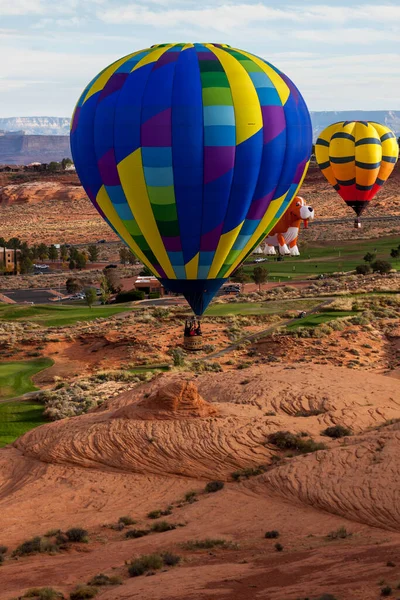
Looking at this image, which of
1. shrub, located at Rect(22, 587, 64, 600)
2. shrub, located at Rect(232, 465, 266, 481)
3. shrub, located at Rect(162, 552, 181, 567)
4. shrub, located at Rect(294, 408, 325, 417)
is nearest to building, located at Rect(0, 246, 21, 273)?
shrub, located at Rect(294, 408, 325, 417)

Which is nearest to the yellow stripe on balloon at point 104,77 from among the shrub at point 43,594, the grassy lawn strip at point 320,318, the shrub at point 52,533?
the shrub at point 52,533

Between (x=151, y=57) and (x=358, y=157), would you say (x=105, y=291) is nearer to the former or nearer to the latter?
(x=358, y=157)

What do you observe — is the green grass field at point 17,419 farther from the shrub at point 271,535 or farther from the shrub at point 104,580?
the shrub at point 104,580

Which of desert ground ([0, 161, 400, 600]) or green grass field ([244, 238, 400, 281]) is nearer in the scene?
desert ground ([0, 161, 400, 600])

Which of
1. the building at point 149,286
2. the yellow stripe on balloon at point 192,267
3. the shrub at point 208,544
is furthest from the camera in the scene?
the building at point 149,286

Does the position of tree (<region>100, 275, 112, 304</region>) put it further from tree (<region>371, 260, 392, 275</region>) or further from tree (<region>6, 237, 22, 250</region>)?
tree (<region>6, 237, 22, 250</region>)

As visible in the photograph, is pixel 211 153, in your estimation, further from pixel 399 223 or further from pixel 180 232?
pixel 399 223

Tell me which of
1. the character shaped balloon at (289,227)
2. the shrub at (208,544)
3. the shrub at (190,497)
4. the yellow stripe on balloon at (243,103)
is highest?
the yellow stripe on balloon at (243,103)
